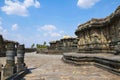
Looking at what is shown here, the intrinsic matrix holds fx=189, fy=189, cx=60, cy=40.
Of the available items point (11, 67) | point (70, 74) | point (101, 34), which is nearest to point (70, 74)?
point (70, 74)

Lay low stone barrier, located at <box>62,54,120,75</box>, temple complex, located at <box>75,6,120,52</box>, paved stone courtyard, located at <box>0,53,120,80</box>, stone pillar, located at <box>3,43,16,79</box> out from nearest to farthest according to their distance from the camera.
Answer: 1. paved stone courtyard, located at <box>0,53,120,80</box>
2. stone pillar, located at <box>3,43,16,79</box>
3. low stone barrier, located at <box>62,54,120,75</box>
4. temple complex, located at <box>75,6,120,52</box>

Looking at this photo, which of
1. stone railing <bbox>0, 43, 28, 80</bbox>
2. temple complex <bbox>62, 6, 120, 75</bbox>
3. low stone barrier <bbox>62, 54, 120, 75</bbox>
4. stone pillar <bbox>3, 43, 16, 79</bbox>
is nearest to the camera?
stone railing <bbox>0, 43, 28, 80</bbox>

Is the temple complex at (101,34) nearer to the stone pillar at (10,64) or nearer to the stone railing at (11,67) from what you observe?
the stone railing at (11,67)

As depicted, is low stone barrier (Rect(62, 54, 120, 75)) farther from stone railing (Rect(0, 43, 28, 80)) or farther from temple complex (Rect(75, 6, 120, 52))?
stone railing (Rect(0, 43, 28, 80))

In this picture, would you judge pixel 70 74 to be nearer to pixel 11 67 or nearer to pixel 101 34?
pixel 11 67

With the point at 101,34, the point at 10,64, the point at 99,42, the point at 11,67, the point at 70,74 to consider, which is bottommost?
the point at 70,74

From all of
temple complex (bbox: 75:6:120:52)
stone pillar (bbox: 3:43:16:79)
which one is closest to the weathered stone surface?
stone pillar (bbox: 3:43:16:79)

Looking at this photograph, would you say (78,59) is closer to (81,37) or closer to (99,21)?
(99,21)

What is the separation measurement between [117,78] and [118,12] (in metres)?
6.00

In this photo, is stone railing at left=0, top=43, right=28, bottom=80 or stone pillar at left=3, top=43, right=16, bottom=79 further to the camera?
stone pillar at left=3, top=43, right=16, bottom=79

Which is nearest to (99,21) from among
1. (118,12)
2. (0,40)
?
(118,12)

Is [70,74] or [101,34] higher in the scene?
[101,34]

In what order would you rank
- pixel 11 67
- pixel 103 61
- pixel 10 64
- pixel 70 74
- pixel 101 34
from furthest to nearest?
pixel 101 34, pixel 103 61, pixel 70 74, pixel 10 64, pixel 11 67

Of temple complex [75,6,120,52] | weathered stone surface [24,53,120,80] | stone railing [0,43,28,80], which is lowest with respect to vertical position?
weathered stone surface [24,53,120,80]
